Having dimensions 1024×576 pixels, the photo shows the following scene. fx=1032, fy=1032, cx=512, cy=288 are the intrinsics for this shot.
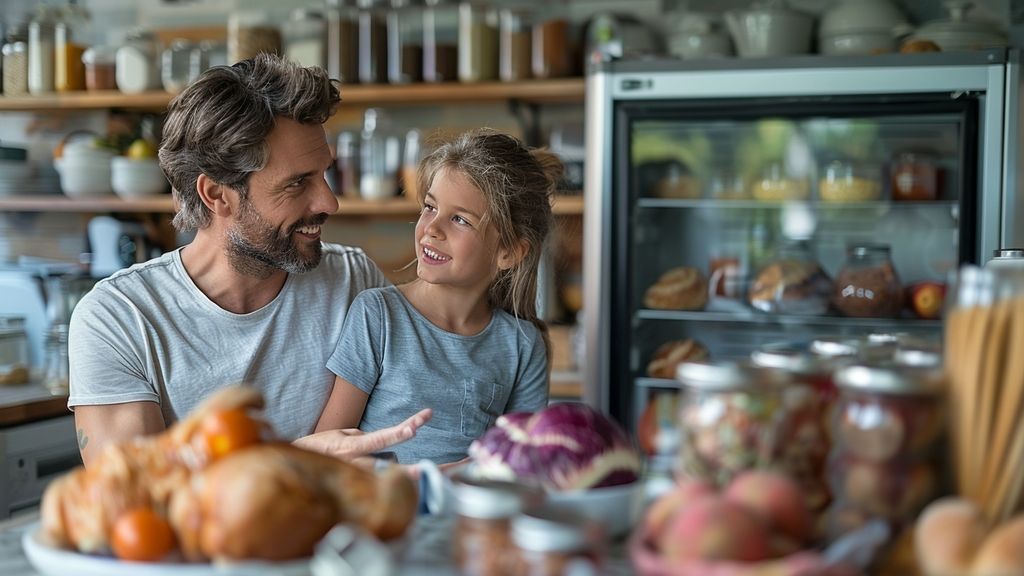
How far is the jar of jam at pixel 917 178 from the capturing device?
304 centimetres

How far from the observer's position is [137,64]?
160 inches

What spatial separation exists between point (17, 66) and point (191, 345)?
3007 mm

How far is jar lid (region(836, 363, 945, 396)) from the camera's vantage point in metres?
0.73

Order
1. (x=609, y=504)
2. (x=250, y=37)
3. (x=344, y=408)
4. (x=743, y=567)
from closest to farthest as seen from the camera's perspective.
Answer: (x=743, y=567) → (x=609, y=504) → (x=344, y=408) → (x=250, y=37)

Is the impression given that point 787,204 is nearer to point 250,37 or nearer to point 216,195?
point 216,195

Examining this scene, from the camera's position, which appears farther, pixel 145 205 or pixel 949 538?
pixel 145 205

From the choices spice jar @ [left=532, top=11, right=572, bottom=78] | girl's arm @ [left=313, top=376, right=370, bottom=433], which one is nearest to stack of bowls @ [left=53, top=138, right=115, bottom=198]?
→ spice jar @ [left=532, top=11, right=572, bottom=78]

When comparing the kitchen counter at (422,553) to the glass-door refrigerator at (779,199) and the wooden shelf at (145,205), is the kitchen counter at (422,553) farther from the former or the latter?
the wooden shelf at (145,205)

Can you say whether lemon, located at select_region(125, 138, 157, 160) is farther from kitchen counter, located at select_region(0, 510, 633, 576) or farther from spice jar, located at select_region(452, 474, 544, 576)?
spice jar, located at select_region(452, 474, 544, 576)

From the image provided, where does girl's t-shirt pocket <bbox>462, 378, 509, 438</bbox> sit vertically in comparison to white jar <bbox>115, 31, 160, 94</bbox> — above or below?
below

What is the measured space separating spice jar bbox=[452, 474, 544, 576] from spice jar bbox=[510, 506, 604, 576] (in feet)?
0.06

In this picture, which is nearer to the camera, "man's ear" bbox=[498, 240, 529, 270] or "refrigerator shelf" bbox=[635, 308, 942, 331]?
"man's ear" bbox=[498, 240, 529, 270]

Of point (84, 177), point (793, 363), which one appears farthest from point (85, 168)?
point (793, 363)

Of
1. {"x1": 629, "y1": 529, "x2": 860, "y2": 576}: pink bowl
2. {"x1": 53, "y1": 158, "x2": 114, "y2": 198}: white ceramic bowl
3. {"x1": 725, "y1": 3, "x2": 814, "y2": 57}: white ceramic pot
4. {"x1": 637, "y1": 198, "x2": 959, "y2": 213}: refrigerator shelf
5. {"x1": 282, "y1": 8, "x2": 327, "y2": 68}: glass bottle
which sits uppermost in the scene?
{"x1": 282, "y1": 8, "x2": 327, "y2": 68}: glass bottle
